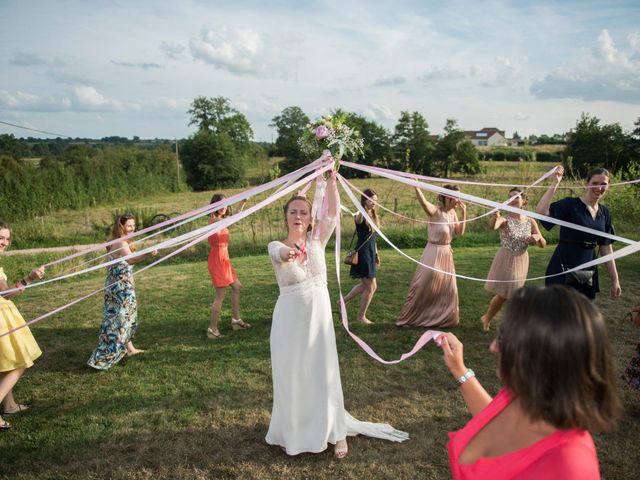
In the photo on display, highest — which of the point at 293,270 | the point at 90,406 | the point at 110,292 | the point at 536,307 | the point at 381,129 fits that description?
the point at 381,129

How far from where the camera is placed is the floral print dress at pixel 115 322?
221 inches

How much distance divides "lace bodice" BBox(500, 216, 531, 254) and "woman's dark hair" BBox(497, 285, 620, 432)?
550cm

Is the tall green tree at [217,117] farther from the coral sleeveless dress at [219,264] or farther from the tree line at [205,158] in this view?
the coral sleeveless dress at [219,264]

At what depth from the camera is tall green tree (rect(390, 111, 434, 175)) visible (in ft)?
148

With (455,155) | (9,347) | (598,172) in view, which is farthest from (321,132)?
(455,155)

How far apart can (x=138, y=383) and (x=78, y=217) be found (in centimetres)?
2179

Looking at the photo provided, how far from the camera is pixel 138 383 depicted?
5.23 m

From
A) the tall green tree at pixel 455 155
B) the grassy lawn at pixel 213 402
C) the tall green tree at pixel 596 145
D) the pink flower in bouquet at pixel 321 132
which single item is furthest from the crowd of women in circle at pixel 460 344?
the tall green tree at pixel 455 155

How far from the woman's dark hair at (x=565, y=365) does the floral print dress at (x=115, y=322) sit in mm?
5135

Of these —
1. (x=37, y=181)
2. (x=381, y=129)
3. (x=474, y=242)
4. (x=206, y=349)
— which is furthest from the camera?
(x=381, y=129)

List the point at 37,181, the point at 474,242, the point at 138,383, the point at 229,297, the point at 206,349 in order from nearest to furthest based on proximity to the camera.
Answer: the point at 138,383 → the point at 206,349 → the point at 229,297 → the point at 474,242 → the point at 37,181

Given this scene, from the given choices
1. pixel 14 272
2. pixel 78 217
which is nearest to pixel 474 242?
pixel 14 272

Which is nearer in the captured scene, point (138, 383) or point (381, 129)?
point (138, 383)

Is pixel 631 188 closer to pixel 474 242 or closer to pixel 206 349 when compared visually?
pixel 474 242
